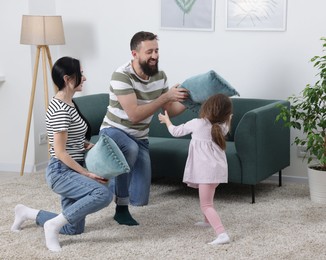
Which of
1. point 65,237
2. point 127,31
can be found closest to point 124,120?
point 65,237

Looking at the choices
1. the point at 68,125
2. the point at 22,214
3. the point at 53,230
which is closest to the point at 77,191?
the point at 53,230

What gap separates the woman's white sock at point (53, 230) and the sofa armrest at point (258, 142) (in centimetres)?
148

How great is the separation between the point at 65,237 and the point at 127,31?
249 centimetres

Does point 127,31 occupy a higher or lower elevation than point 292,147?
higher

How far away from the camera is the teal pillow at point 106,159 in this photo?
374cm

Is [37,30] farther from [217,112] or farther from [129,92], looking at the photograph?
[217,112]

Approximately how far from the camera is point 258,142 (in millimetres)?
4766

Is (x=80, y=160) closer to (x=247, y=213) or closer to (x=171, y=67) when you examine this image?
(x=247, y=213)

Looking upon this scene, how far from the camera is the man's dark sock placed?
4254 millimetres

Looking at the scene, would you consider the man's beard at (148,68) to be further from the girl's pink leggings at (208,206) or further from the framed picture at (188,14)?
the framed picture at (188,14)

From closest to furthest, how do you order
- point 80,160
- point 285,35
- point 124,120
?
point 80,160
point 124,120
point 285,35

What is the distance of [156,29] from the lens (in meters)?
5.86

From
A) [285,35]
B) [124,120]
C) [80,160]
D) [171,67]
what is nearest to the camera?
[80,160]

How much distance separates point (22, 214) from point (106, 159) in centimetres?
72
